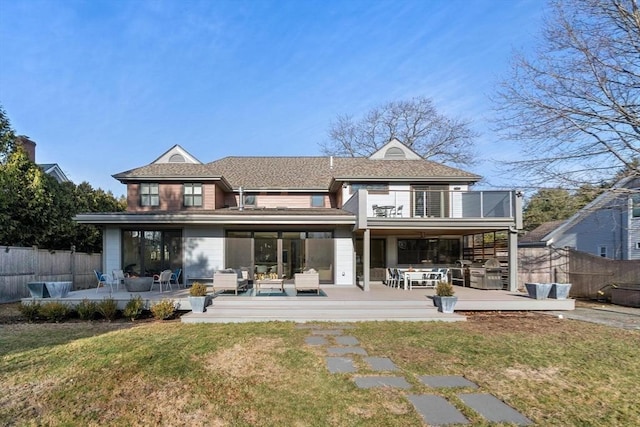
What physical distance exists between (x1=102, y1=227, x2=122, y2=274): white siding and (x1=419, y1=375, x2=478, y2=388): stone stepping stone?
42.7 feet

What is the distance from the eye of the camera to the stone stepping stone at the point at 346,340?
7355 millimetres

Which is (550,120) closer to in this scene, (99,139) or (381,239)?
(381,239)

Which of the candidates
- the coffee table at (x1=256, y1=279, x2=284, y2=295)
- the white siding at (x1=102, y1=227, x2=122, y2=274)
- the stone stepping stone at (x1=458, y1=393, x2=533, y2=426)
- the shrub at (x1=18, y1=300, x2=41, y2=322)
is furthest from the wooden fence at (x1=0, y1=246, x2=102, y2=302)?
the stone stepping stone at (x1=458, y1=393, x2=533, y2=426)

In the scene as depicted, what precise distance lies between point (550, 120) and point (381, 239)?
797 centimetres

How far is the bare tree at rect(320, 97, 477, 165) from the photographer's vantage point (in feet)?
104

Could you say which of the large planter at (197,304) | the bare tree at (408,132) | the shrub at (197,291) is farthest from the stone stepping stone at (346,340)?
the bare tree at (408,132)

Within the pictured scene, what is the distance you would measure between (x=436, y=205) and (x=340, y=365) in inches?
436

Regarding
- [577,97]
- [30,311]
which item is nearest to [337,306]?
[30,311]

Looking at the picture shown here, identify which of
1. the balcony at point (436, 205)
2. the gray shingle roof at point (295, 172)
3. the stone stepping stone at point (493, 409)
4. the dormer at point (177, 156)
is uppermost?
the dormer at point (177, 156)

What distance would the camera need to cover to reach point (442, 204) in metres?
15.4

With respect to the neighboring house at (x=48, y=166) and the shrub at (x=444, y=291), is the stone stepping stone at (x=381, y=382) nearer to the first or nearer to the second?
the shrub at (x=444, y=291)

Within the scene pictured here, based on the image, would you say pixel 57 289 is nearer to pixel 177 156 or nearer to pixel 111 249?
pixel 111 249

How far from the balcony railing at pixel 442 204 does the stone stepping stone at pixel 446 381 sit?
335 inches

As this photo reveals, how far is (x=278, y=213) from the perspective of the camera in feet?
45.2
